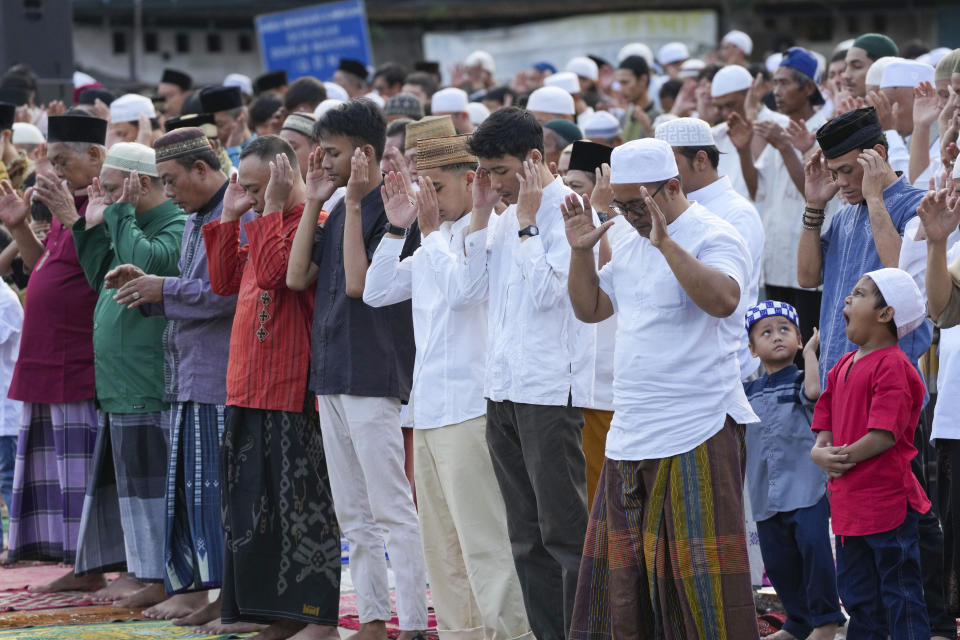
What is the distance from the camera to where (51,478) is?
773 centimetres

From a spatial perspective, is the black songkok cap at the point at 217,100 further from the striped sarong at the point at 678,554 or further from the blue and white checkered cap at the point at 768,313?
the striped sarong at the point at 678,554

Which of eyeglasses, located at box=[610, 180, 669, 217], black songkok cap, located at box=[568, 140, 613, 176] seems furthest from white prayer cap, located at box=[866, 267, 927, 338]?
black songkok cap, located at box=[568, 140, 613, 176]

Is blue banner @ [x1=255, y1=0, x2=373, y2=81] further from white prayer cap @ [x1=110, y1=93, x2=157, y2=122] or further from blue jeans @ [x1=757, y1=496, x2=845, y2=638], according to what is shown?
blue jeans @ [x1=757, y1=496, x2=845, y2=638]

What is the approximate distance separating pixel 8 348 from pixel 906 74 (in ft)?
17.5

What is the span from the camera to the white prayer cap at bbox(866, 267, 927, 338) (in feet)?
16.7

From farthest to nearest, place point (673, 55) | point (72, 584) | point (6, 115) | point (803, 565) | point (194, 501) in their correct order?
point (673, 55) < point (6, 115) < point (72, 584) < point (194, 501) < point (803, 565)

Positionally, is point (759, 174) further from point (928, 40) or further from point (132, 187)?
point (928, 40)

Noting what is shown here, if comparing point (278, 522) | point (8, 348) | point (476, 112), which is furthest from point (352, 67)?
point (278, 522)

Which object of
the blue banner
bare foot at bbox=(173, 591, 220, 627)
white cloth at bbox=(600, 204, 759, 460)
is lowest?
bare foot at bbox=(173, 591, 220, 627)

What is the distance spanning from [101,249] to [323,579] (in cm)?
208

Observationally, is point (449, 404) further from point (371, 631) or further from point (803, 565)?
point (803, 565)

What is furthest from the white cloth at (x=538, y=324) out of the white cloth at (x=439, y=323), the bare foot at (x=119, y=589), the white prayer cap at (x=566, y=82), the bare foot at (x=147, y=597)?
the white prayer cap at (x=566, y=82)

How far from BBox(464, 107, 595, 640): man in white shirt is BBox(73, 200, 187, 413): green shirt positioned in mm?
2172

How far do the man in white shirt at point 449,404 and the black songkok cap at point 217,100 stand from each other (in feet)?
15.3
